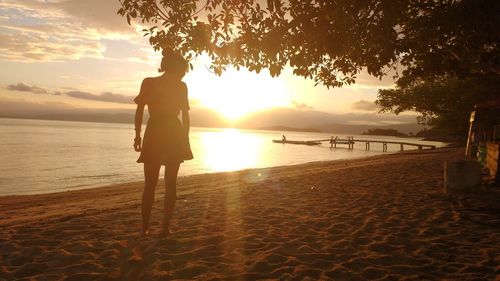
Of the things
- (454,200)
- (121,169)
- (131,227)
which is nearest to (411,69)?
(454,200)

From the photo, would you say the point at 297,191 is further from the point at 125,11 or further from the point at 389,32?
the point at 125,11

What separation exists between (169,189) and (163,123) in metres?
0.89

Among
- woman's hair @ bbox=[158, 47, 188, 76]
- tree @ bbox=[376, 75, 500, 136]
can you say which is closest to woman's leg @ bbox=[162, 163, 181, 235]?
woman's hair @ bbox=[158, 47, 188, 76]

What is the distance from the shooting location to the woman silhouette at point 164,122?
475 cm

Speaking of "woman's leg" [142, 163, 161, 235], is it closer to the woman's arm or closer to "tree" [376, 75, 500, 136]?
the woman's arm

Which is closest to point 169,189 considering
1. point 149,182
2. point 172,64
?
point 149,182

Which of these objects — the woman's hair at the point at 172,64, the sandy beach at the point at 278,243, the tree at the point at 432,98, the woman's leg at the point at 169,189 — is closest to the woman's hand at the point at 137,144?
the woman's leg at the point at 169,189

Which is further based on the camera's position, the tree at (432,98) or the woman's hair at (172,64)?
the tree at (432,98)

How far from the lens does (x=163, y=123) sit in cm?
482

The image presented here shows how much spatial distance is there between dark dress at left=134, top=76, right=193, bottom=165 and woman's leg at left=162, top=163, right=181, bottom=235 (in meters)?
0.11

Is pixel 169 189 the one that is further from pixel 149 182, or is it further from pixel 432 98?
pixel 432 98

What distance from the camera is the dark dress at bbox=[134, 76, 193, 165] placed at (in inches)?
187

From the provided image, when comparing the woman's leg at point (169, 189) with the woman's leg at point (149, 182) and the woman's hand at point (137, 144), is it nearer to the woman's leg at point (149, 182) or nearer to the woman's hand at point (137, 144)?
the woman's leg at point (149, 182)

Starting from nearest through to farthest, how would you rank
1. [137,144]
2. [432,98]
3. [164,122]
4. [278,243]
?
1. [137,144]
2. [164,122]
3. [278,243]
4. [432,98]
